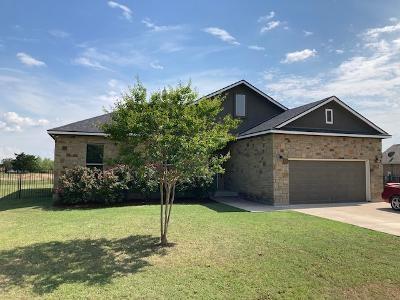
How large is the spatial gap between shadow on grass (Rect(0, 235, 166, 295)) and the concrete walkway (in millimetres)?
7289

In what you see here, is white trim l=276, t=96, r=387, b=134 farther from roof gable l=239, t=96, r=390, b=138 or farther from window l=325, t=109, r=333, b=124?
window l=325, t=109, r=333, b=124

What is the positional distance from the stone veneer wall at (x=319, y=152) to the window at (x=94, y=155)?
952 cm

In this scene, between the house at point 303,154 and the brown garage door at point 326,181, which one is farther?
the brown garage door at point 326,181

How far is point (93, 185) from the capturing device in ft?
51.5

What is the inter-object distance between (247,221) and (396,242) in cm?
462

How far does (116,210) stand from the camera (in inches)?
563

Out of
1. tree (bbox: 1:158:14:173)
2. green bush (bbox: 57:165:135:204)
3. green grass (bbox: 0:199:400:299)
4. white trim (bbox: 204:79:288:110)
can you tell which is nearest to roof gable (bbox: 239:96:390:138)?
white trim (bbox: 204:79:288:110)

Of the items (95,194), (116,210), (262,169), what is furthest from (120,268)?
(262,169)

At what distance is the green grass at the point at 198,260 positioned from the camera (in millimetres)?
5477

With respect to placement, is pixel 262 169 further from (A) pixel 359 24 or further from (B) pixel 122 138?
(B) pixel 122 138

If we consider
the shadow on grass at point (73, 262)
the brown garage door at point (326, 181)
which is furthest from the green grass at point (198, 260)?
the brown garage door at point (326, 181)

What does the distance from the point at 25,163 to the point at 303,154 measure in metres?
38.5

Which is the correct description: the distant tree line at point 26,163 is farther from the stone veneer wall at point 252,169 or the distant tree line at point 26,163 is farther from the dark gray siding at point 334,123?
the dark gray siding at point 334,123

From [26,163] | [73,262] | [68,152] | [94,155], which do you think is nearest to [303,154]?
[94,155]
